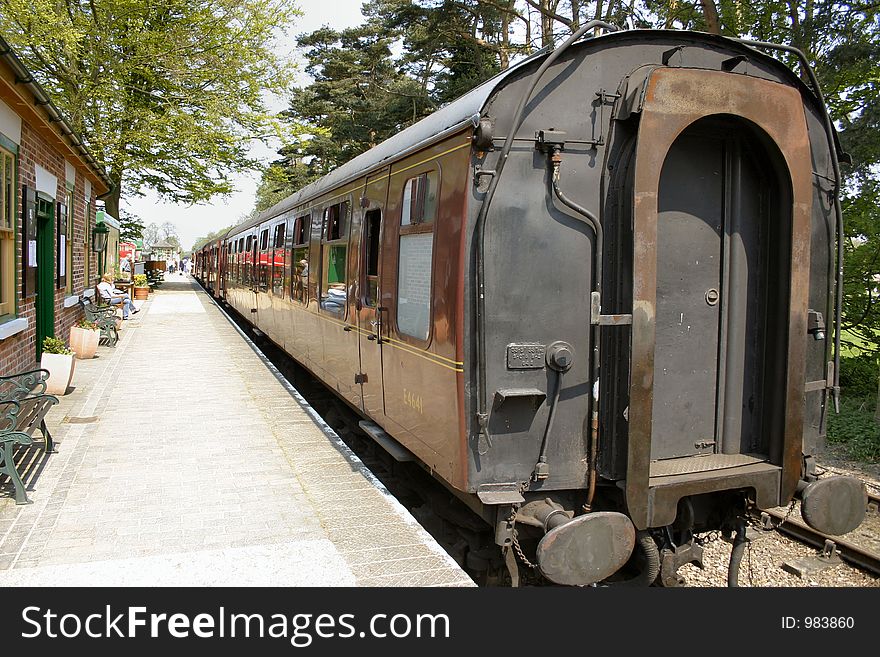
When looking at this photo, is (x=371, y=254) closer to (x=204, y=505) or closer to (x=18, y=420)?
(x=204, y=505)

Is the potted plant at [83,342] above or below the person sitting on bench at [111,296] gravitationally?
below

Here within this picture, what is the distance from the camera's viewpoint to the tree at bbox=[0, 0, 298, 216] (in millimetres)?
22094

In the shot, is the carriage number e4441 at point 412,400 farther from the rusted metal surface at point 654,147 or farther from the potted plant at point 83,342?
the potted plant at point 83,342

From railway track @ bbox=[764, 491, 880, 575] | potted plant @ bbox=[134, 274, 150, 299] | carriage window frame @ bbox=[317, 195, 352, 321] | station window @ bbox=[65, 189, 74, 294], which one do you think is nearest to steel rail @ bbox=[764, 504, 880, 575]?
railway track @ bbox=[764, 491, 880, 575]

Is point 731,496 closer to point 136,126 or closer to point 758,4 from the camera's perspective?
point 758,4

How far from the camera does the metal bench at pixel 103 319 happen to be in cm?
1408

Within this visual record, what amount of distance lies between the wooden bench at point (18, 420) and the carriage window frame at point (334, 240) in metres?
2.75

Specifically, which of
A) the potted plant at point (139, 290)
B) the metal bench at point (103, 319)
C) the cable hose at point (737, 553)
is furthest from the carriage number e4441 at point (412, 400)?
the potted plant at point (139, 290)

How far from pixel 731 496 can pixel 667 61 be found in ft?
8.50

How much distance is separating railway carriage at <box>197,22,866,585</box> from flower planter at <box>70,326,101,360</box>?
374 inches

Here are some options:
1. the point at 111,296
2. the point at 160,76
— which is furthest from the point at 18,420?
the point at 160,76

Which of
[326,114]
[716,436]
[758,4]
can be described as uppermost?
[326,114]
